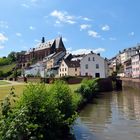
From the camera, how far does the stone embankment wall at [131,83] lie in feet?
271

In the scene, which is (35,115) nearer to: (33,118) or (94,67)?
(33,118)

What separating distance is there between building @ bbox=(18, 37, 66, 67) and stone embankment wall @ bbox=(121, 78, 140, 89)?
65287 mm

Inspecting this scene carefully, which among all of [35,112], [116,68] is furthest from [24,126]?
[116,68]

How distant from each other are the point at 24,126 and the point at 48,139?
4.06 metres

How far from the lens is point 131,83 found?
88.9 metres

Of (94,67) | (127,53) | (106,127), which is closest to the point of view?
(106,127)

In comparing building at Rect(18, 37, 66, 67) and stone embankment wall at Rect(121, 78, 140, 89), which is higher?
building at Rect(18, 37, 66, 67)

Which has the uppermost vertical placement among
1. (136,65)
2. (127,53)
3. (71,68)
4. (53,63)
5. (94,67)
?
(127,53)

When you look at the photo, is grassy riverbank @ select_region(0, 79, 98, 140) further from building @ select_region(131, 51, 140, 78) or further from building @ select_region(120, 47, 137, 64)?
building @ select_region(120, 47, 137, 64)

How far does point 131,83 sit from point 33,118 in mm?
75716

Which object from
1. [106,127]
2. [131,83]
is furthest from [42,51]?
[106,127]

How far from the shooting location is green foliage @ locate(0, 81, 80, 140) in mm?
12076

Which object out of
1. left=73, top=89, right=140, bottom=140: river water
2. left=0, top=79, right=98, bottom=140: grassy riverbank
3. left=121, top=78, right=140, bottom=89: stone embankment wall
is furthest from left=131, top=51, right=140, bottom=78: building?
left=0, top=79, right=98, bottom=140: grassy riverbank

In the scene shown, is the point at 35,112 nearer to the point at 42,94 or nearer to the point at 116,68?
the point at 42,94
